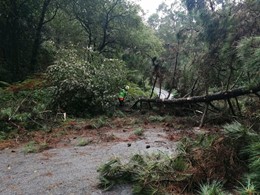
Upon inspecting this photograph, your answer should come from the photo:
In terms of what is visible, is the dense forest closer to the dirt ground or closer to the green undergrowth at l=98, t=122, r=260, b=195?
the green undergrowth at l=98, t=122, r=260, b=195

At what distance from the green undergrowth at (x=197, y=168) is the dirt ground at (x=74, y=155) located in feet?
0.73

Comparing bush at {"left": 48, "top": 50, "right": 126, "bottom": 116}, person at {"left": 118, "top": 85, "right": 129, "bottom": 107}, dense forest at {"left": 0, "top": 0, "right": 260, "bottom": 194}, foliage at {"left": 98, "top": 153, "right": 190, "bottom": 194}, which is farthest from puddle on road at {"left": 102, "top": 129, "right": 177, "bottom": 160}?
person at {"left": 118, "top": 85, "right": 129, "bottom": 107}

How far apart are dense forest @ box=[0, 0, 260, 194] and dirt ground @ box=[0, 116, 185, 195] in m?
0.98

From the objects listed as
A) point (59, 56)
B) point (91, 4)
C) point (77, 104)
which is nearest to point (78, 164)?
point (77, 104)

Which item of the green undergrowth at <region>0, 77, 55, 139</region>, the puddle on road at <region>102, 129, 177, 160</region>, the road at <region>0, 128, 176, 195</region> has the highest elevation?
the green undergrowth at <region>0, 77, 55, 139</region>

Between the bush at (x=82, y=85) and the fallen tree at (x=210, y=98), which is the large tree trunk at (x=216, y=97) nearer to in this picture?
the fallen tree at (x=210, y=98)

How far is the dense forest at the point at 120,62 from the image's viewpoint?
19.0ft

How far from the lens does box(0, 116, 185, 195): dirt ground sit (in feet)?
12.5

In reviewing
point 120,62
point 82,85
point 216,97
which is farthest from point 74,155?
point 120,62

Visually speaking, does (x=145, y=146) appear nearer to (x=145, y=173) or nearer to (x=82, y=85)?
(x=145, y=173)

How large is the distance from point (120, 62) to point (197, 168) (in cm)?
790

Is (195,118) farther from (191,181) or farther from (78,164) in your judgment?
(191,181)

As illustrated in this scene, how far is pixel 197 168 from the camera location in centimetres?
329

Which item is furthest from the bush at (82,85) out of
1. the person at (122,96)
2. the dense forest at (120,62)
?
the person at (122,96)
